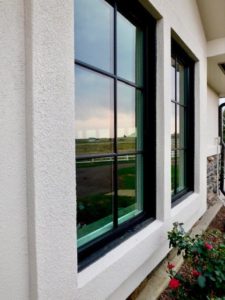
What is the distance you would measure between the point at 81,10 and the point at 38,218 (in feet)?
4.27

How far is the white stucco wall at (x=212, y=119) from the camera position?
18.1 ft

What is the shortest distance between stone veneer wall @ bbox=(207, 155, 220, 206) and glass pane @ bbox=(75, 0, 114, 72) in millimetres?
3709

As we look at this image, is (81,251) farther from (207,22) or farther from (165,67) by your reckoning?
(207,22)

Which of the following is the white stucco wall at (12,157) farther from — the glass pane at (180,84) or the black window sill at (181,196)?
the glass pane at (180,84)

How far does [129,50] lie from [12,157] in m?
1.50

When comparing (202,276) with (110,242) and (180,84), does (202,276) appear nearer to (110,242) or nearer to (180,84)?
(110,242)

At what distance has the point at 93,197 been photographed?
1.82m

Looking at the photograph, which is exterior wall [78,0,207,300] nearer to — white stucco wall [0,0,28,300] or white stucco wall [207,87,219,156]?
white stucco wall [0,0,28,300]

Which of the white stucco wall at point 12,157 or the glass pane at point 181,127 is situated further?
the glass pane at point 181,127

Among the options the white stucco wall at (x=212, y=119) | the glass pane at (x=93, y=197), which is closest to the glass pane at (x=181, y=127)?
the glass pane at (x=93, y=197)

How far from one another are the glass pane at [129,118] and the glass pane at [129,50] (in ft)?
0.39

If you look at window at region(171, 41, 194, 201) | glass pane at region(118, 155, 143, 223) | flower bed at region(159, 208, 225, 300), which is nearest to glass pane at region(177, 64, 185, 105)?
window at region(171, 41, 194, 201)

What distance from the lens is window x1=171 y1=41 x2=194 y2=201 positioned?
3086mm

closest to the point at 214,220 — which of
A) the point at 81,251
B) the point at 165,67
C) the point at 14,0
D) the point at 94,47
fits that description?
the point at 165,67
